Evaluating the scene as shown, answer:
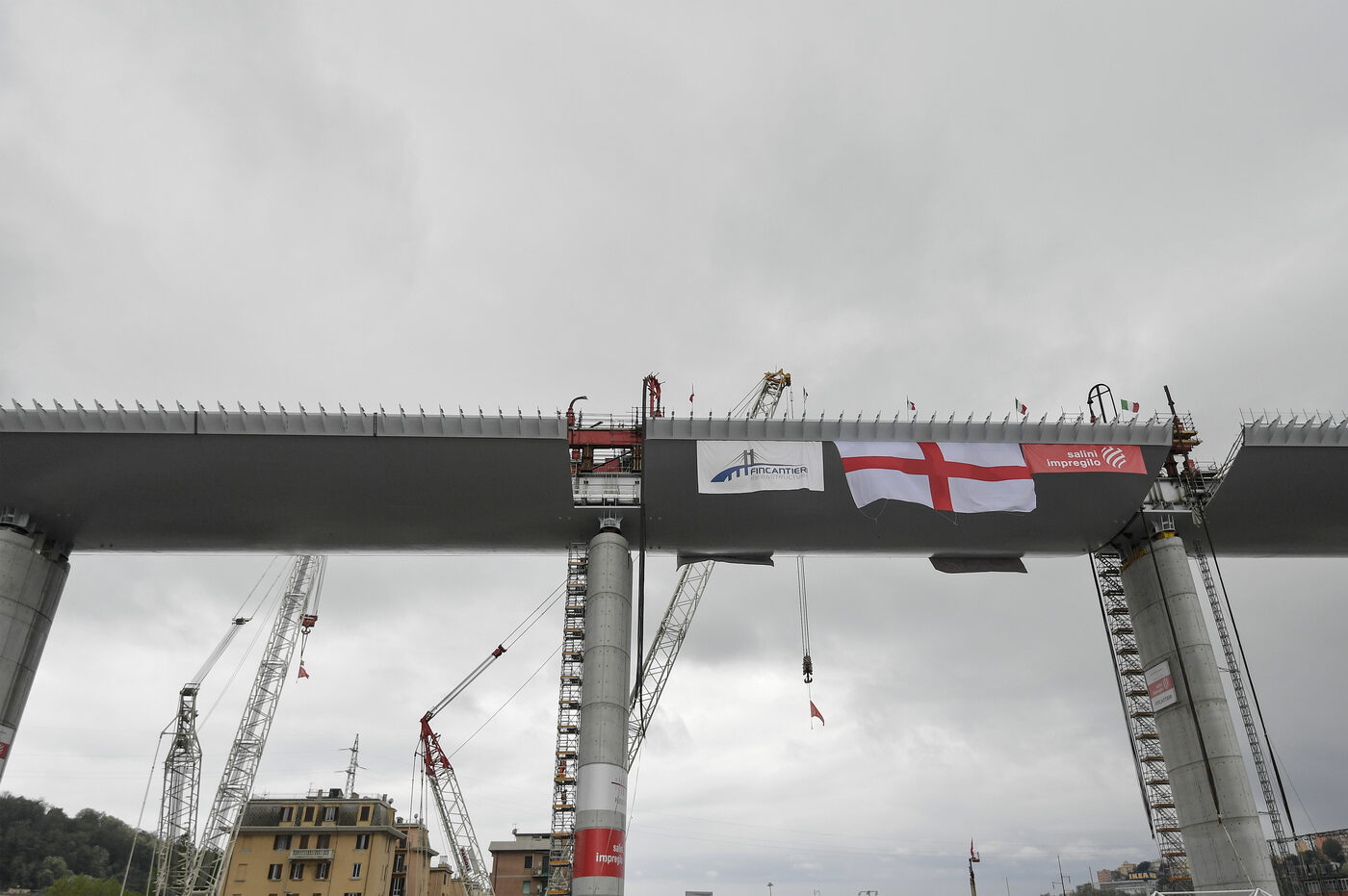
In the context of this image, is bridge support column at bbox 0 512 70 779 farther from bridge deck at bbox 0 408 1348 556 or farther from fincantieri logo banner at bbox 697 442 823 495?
fincantieri logo banner at bbox 697 442 823 495

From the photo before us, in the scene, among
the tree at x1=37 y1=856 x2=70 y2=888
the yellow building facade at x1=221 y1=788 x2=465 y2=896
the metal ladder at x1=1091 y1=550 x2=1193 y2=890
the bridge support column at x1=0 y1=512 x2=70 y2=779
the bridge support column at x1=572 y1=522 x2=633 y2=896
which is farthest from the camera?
the tree at x1=37 y1=856 x2=70 y2=888

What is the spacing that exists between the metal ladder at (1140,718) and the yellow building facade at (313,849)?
5971 cm

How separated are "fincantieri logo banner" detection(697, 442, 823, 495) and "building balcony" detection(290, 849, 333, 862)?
61.3m

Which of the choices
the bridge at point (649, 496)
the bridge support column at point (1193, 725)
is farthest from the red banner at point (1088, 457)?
the bridge support column at point (1193, 725)

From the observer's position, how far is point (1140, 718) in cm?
4822

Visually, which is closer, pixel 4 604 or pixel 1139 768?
pixel 4 604

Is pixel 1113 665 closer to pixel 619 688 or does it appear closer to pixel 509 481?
pixel 619 688

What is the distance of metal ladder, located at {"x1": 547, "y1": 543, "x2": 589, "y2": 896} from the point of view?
38.8m

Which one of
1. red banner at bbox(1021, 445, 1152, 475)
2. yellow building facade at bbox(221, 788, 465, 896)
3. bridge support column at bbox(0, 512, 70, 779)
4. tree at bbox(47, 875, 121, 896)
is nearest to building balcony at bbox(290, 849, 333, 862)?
yellow building facade at bbox(221, 788, 465, 896)

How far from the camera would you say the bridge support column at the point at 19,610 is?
1596 inches

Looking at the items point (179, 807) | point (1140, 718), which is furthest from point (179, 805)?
point (1140, 718)

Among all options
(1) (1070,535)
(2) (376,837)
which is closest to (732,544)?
(1) (1070,535)

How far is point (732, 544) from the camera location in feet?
155

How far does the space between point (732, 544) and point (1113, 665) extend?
23.1 metres
